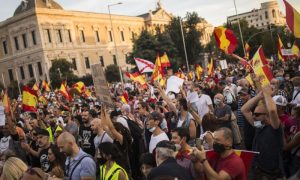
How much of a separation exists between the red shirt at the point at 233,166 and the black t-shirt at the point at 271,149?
917 mm

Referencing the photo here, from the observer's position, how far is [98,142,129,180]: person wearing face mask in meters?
4.23

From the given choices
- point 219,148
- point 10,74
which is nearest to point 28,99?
point 219,148

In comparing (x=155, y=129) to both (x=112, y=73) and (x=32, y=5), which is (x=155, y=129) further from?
(x=32, y=5)

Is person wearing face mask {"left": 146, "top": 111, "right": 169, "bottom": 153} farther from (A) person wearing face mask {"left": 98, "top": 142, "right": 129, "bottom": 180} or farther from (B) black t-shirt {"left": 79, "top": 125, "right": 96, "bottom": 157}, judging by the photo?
(A) person wearing face mask {"left": 98, "top": 142, "right": 129, "bottom": 180}

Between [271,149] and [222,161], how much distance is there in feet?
3.34

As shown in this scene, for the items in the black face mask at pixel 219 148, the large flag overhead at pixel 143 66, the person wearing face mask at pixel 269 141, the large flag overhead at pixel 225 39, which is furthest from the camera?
the large flag overhead at pixel 143 66

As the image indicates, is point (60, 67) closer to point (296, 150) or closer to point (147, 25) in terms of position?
point (147, 25)

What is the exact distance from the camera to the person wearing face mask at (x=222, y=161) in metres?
3.53

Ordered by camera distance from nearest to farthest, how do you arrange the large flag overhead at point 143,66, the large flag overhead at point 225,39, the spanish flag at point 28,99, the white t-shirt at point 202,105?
the white t-shirt at point 202,105 < the large flag overhead at point 225,39 < the spanish flag at point 28,99 < the large flag overhead at point 143,66

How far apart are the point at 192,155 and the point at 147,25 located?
7921 cm

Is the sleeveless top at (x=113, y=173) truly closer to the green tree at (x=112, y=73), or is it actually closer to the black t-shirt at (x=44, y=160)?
the black t-shirt at (x=44, y=160)

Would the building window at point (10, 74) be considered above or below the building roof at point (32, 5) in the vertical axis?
below

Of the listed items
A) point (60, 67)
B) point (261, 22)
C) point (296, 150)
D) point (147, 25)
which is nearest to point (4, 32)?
point (60, 67)

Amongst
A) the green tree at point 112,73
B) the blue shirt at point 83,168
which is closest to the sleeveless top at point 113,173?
the blue shirt at point 83,168
